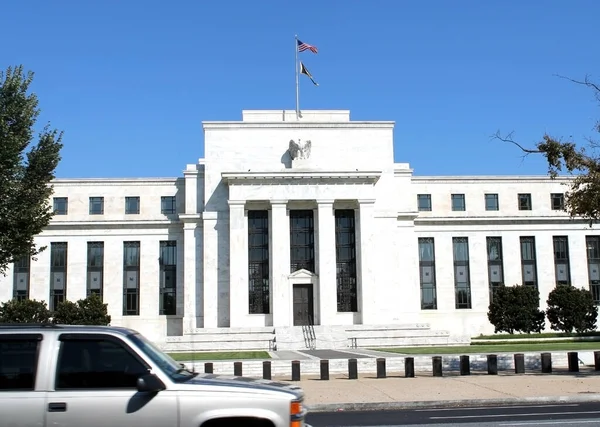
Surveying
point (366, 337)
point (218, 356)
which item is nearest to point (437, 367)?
point (218, 356)

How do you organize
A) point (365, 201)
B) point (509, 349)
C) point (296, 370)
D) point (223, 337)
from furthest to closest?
point (365, 201)
point (223, 337)
point (509, 349)
point (296, 370)

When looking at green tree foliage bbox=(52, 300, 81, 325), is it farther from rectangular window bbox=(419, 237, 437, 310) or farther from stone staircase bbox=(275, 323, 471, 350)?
rectangular window bbox=(419, 237, 437, 310)

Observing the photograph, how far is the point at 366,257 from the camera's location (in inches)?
2256

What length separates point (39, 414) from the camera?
25.6 feet

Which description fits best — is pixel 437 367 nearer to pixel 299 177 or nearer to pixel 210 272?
pixel 299 177

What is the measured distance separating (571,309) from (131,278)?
3710 cm

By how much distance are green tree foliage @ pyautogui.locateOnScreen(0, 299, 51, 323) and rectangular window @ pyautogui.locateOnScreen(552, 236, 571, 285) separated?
43.6 m

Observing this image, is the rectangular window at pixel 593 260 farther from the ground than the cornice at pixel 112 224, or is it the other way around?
the cornice at pixel 112 224

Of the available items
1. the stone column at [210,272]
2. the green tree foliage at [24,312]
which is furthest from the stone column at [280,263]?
the green tree foliage at [24,312]

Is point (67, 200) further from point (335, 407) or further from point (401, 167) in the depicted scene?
point (335, 407)

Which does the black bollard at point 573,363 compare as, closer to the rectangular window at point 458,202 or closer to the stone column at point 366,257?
the stone column at point 366,257

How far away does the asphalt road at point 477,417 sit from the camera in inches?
551

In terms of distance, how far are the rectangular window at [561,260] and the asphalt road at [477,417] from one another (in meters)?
48.6

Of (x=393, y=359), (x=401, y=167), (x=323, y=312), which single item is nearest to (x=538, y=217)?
(x=401, y=167)
